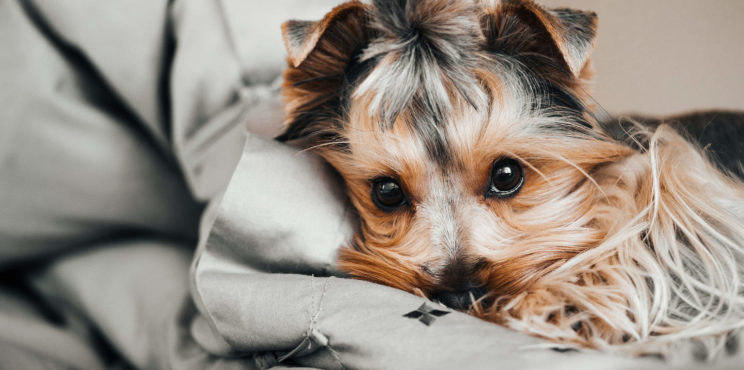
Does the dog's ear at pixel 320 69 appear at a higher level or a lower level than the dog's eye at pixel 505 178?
higher

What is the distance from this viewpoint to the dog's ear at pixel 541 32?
107cm

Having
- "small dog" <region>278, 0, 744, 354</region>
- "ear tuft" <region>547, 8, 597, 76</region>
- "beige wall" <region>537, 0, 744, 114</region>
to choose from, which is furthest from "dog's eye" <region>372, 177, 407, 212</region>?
"beige wall" <region>537, 0, 744, 114</region>

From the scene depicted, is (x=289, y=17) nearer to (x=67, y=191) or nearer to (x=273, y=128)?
(x=273, y=128)

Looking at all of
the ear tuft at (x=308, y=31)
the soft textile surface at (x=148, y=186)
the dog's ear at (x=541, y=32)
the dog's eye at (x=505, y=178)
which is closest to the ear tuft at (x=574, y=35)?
the dog's ear at (x=541, y=32)

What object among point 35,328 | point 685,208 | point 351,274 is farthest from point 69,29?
point 685,208

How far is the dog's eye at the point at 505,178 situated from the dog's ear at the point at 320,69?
17.4 inches

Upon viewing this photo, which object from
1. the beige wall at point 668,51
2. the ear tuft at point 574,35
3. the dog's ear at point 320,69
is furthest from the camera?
the beige wall at point 668,51

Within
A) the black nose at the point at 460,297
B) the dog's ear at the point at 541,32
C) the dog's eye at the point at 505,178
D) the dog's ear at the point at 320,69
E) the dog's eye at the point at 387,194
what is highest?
the dog's ear at the point at 541,32

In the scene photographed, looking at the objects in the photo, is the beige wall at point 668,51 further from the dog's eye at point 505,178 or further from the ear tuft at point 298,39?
the ear tuft at point 298,39

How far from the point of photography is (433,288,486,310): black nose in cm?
107

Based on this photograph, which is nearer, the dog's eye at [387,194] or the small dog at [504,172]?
the small dog at [504,172]

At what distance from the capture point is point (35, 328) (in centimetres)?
143

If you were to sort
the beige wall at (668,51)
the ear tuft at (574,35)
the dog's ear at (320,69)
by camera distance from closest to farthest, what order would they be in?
the ear tuft at (574,35) < the dog's ear at (320,69) < the beige wall at (668,51)

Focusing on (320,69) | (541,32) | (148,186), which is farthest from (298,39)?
(148,186)
